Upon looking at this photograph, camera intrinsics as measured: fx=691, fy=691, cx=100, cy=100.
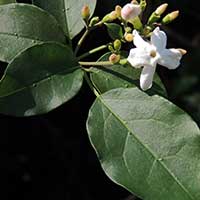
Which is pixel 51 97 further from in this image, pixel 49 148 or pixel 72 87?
pixel 49 148

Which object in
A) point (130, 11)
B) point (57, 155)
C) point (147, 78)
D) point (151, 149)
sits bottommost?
point (57, 155)

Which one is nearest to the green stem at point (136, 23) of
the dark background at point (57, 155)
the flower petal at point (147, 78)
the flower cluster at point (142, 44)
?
the flower cluster at point (142, 44)

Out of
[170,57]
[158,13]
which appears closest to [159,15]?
[158,13]

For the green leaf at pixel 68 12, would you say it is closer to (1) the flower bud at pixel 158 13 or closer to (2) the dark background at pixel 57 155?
(1) the flower bud at pixel 158 13

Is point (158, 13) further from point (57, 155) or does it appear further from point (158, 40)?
point (57, 155)

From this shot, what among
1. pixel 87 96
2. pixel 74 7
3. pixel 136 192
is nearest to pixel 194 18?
pixel 87 96

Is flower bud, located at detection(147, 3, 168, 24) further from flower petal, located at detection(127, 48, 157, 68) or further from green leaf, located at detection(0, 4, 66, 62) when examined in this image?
green leaf, located at detection(0, 4, 66, 62)
